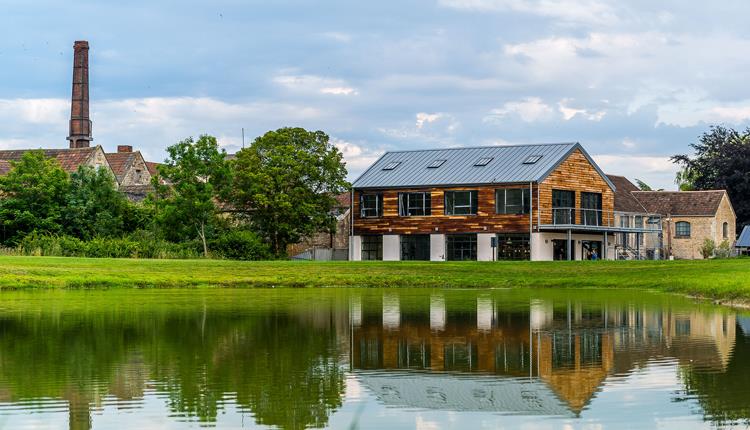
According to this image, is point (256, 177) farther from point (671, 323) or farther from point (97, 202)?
point (671, 323)

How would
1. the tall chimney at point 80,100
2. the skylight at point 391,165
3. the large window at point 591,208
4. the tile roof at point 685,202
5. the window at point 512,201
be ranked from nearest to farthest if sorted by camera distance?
the window at point 512,201
the large window at point 591,208
the skylight at point 391,165
the tile roof at point 685,202
the tall chimney at point 80,100

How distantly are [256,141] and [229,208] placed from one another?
20.9 feet

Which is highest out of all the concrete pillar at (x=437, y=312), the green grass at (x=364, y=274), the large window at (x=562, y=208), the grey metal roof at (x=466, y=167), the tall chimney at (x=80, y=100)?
the tall chimney at (x=80, y=100)

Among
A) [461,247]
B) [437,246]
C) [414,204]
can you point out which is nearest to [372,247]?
[414,204]

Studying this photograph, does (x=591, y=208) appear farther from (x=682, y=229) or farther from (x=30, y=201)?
(x=30, y=201)

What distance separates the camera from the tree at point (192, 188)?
66.9 metres

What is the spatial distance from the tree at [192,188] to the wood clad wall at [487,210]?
11.2 metres

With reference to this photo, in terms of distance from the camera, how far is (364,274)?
52.3 metres

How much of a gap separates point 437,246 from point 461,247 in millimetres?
1535

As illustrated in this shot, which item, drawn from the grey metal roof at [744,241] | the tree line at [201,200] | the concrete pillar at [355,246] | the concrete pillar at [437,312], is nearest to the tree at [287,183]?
the tree line at [201,200]

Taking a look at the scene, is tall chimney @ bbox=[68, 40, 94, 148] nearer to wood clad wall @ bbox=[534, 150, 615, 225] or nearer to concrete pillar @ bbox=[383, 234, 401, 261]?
concrete pillar @ bbox=[383, 234, 401, 261]

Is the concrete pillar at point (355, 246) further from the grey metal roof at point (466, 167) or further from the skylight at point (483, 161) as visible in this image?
the skylight at point (483, 161)

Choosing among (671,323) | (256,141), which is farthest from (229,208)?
(671,323)

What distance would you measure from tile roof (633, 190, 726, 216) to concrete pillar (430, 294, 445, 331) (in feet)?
157
